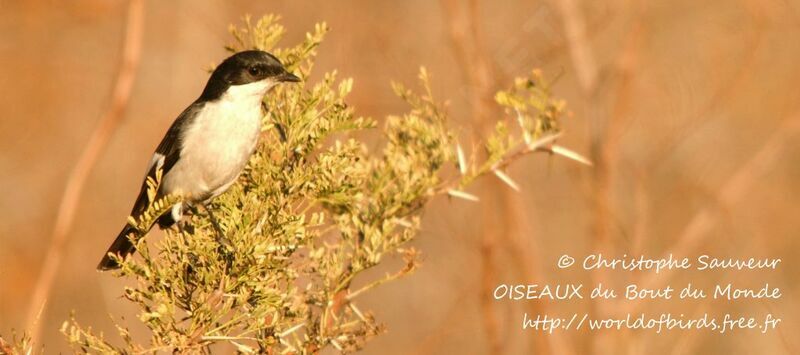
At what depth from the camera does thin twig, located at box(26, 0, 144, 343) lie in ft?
12.0

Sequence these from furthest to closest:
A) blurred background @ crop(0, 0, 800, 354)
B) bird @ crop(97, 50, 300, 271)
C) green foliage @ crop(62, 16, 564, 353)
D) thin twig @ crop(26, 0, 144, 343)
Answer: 1. blurred background @ crop(0, 0, 800, 354)
2. bird @ crop(97, 50, 300, 271)
3. thin twig @ crop(26, 0, 144, 343)
4. green foliage @ crop(62, 16, 564, 353)

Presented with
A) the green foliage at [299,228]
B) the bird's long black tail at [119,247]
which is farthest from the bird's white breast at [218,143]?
the bird's long black tail at [119,247]

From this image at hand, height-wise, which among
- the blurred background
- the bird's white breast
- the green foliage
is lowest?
the green foliage

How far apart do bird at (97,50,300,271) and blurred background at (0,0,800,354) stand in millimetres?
1097

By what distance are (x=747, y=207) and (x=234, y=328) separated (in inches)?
331

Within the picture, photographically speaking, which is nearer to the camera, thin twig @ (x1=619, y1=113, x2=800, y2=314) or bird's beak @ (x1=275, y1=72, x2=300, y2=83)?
bird's beak @ (x1=275, y1=72, x2=300, y2=83)

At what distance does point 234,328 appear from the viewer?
2920 mm

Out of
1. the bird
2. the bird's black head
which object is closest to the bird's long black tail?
the bird

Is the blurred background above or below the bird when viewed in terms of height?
above

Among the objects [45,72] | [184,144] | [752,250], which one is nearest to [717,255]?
[752,250]

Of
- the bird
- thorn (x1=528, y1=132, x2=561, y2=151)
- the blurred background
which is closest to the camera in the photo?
thorn (x1=528, y1=132, x2=561, y2=151)

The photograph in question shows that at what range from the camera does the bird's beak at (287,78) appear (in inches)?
148

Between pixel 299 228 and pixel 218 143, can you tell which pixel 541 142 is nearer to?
pixel 299 228

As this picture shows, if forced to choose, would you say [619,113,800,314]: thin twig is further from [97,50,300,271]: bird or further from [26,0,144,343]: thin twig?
[26,0,144,343]: thin twig
